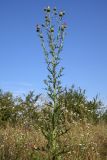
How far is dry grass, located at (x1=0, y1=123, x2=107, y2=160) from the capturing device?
9125mm

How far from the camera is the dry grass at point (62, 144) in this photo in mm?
9125

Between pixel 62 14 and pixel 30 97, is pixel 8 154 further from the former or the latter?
pixel 30 97

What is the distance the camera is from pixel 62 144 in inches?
389

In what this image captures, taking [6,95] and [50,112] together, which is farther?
[6,95]

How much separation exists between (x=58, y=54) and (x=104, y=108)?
15.4 meters

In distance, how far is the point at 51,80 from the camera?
7.04m

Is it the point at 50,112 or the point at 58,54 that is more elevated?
the point at 58,54

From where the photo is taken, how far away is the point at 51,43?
7.07 meters

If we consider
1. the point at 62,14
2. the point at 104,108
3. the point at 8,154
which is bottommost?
the point at 8,154

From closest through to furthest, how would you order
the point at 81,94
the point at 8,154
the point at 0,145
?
1. the point at 8,154
2. the point at 0,145
3. the point at 81,94

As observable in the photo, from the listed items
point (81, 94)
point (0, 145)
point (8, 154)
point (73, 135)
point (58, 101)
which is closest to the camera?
point (58, 101)

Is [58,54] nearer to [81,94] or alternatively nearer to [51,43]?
[51,43]

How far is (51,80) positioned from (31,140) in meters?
4.29

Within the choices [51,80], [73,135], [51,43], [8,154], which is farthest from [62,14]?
[73,135]
